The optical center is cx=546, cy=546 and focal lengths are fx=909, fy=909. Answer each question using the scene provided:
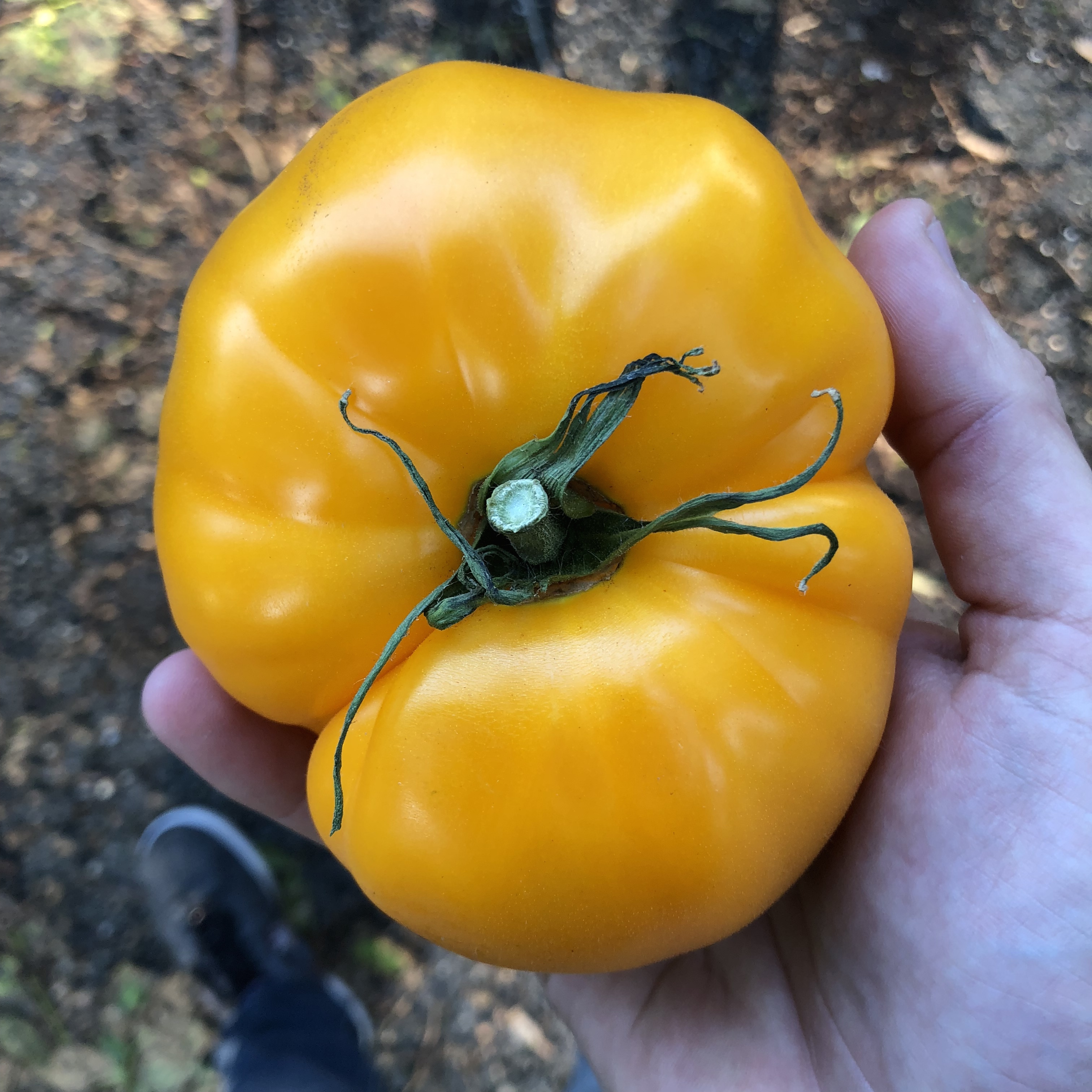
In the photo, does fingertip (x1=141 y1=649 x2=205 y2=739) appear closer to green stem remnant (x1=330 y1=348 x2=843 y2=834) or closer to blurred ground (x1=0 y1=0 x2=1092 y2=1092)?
blurred ground (x1=0 y1=0 x2=1092 y2=1092)

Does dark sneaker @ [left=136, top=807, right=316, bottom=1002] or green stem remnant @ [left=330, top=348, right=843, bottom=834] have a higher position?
green stem remnant @ [left=330, top=348, right=843, bottom=834]

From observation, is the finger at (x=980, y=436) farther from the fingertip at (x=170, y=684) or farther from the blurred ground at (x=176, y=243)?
the fingertip at (x=170, y=684)

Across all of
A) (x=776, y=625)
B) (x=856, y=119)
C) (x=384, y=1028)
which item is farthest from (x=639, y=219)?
(x=384, y=1028)

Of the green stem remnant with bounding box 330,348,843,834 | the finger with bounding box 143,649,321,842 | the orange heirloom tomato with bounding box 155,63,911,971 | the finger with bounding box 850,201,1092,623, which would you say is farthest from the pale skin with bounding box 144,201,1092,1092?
the finger with bounding box 143,649,321,842

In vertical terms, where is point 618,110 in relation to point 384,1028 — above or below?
above

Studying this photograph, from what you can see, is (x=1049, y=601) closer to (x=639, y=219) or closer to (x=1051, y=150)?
(x=639, y=219)

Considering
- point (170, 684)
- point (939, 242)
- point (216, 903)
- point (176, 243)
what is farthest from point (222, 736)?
point (939, 242)

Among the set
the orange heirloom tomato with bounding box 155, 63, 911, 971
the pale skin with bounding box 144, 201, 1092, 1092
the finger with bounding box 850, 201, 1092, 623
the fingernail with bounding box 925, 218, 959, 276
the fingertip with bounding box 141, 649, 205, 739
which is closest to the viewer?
the orange heirloom tomato with bounding box 155, 63, 911, 971
